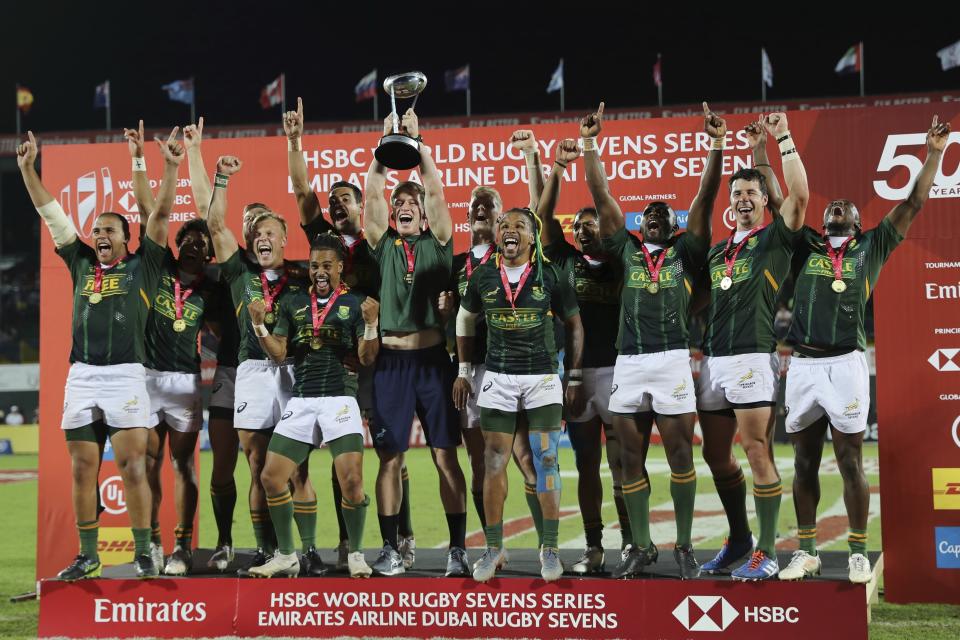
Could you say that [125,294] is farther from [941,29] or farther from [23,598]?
[941,29]

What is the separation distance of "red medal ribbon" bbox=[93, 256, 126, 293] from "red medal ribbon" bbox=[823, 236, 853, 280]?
13.8 ft

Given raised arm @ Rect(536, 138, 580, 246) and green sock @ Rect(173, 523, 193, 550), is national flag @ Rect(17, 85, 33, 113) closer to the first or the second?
green sock @ Rect(173, 523, 193, 550)

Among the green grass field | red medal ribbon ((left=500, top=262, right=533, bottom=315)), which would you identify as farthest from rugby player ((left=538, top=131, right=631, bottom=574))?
the green grass field

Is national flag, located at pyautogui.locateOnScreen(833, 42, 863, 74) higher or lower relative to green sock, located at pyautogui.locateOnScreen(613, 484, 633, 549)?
higher

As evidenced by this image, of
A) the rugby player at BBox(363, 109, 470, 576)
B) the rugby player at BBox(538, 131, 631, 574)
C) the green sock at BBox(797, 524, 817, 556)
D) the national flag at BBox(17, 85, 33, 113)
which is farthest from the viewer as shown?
the national flag at BBox(17, 85, 33, 113)

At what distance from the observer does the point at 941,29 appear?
36625mm

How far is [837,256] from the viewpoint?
577 centimetres

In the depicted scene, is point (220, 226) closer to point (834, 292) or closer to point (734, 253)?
point (734, 253)

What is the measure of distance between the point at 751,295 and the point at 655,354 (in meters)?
0.65

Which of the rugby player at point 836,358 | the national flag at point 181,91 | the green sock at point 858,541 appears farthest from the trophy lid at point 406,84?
the national flag at point 181,91

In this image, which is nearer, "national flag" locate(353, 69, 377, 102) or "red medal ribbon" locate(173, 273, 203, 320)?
"red medal ribbon" locate(173, 273, 203, 320)

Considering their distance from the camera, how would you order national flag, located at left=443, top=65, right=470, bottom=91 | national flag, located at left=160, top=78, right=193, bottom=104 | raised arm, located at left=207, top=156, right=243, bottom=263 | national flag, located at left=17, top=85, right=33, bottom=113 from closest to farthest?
raised arm, located at left=207, top=156, right=243, bottom=263 < national flag, located at left=160, top=78, right=193, bottom=104 < national flag, located at left=443, top=65, right=470, bottom=91 < national flag, located at left=17, top=85, right=33, bottom=113

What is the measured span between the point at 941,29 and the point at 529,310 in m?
37.0

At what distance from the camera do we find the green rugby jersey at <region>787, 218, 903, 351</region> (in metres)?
5.61
